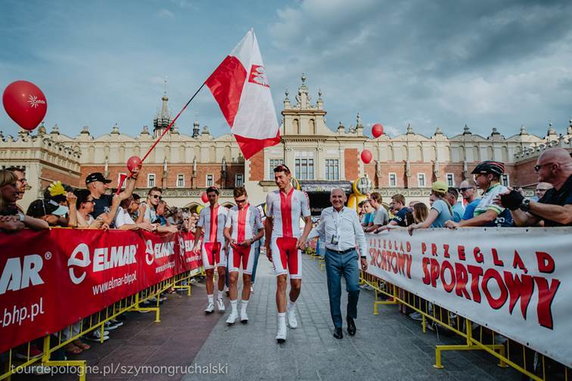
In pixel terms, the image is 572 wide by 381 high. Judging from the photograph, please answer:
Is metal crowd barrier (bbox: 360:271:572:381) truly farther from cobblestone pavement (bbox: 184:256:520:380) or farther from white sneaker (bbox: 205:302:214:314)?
white sneaker (bbox: 205:302:214:314)

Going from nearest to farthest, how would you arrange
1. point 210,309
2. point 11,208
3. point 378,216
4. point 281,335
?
point 11,208 < point 281,335 < point 210,309 < point 378,216

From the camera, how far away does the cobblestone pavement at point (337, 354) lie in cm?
328

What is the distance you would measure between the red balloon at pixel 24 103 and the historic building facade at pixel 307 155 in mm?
29711

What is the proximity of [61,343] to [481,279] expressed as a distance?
13.9 feet

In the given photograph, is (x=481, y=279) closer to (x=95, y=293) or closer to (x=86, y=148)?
(x=95, y=293)

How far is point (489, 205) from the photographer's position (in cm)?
367

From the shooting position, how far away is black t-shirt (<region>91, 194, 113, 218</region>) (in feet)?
18.0

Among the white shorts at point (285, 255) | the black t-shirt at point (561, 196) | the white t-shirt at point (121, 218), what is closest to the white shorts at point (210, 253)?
the white t-shirt at point (121, 218)

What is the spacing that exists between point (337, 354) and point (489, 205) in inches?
92.8

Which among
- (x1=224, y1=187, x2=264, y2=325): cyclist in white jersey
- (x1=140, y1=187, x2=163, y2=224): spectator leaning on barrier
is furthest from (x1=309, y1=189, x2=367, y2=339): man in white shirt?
(x1=140, y1=187, x2=163, y2=224): spectator leaning on barrier

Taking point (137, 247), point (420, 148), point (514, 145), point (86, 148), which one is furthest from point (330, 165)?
point (137, 247)

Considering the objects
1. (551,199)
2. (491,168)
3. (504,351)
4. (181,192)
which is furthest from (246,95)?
(181,192)

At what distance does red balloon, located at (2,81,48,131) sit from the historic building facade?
29.7 m

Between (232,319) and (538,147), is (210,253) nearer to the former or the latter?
(232,319)
